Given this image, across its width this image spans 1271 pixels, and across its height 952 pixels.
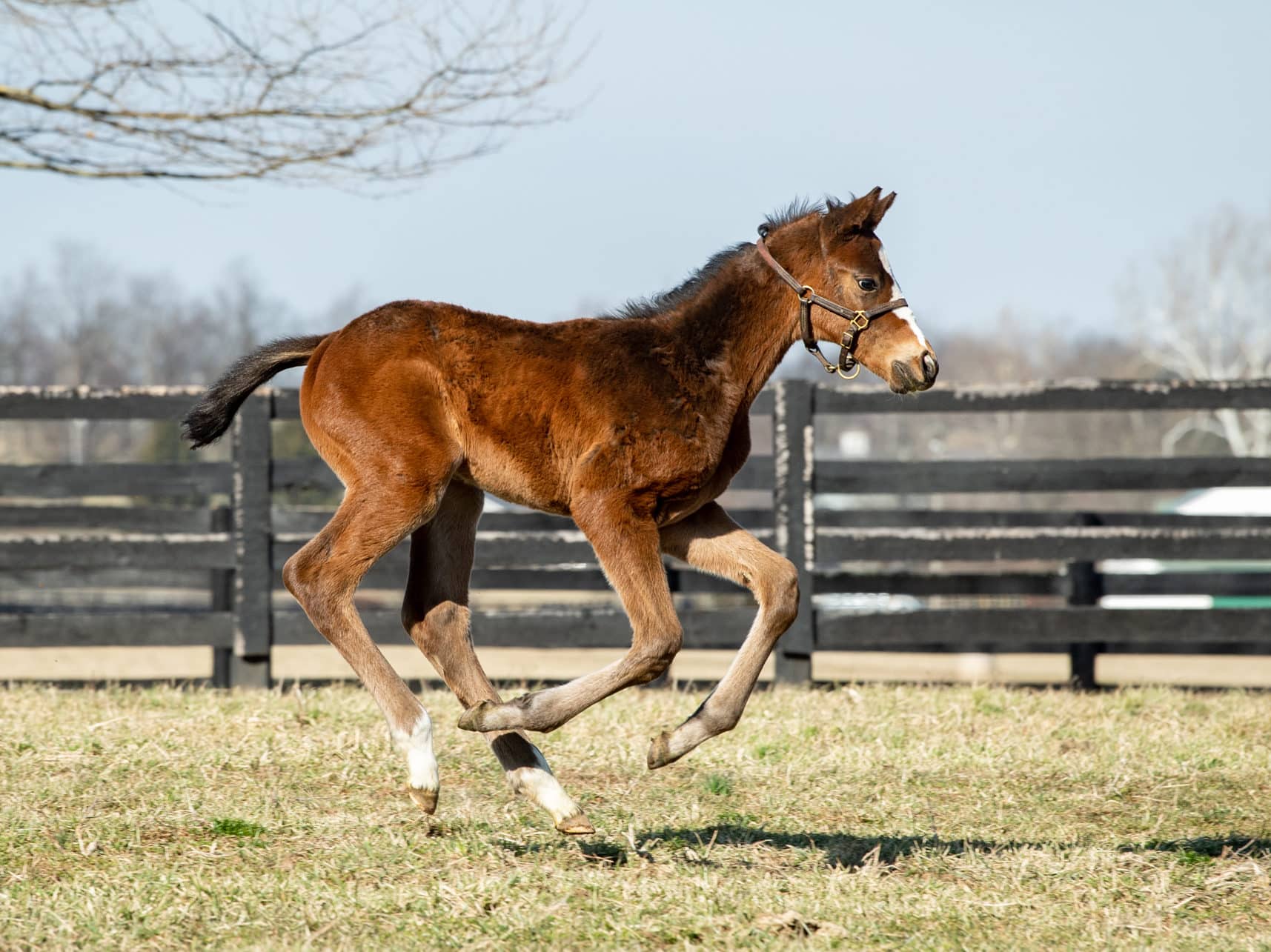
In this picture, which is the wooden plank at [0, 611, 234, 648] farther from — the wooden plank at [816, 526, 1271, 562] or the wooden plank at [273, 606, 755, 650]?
the wooden plank at [816, 526, 1271, 562]

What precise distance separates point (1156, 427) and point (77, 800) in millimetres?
63309

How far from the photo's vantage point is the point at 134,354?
3000 inches

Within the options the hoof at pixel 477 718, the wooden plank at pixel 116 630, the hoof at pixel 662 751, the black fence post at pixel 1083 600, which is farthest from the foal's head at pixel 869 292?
the wooden plank at pixel 116 630

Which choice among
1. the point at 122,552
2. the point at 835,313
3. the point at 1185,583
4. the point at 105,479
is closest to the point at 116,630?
the point at 122,552

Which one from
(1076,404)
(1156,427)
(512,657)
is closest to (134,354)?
(1156,427)

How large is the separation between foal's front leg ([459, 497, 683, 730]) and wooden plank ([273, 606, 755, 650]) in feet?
14.4

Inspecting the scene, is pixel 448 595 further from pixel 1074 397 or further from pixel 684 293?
pixel 1074 397

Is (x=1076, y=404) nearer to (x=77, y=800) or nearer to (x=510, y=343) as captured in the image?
Result: (x=510, y=343)

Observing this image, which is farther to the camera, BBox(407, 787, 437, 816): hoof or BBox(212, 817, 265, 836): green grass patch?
BBox(212, 817, 265, 836): green grass patch

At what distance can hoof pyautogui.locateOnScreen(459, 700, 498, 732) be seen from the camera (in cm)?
427

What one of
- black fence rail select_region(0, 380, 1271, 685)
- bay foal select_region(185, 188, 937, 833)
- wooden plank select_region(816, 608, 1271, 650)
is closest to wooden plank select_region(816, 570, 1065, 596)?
black fence rail select_region(0, 380, 1271, 685)

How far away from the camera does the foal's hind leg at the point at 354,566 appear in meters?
4.52

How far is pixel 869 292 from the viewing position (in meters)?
4.70

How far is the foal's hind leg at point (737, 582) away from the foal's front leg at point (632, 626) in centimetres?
21
